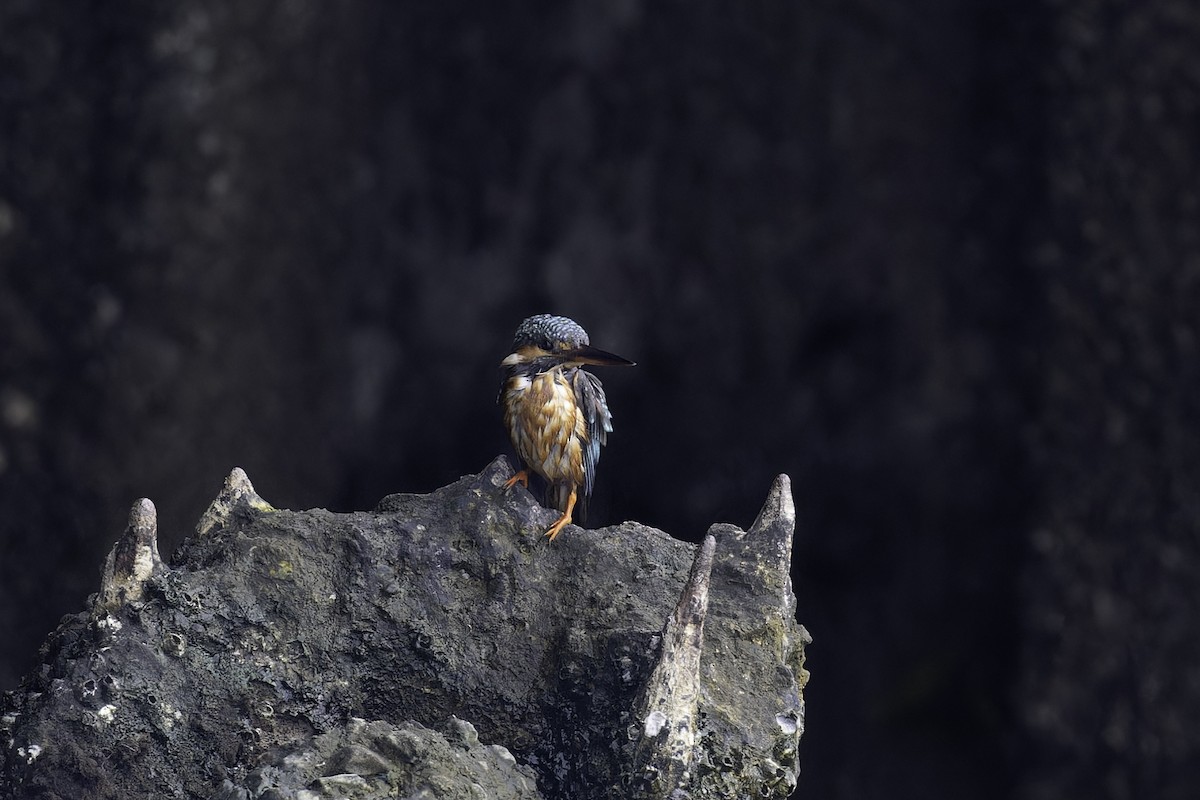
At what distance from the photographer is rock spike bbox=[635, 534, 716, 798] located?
7.07 feet

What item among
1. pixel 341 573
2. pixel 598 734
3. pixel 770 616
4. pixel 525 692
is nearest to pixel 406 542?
pixel 341 573

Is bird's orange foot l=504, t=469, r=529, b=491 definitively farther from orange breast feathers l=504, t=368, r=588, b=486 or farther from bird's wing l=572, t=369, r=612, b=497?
bird's wing l=572, t=369, r=612, b=497

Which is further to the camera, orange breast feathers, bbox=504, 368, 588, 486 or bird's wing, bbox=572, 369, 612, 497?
bird's wing, bbox=572, 369, 612, 497

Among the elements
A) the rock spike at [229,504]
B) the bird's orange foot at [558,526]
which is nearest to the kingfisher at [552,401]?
the bird's orange foot at [558,526]

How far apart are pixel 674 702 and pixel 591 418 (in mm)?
845

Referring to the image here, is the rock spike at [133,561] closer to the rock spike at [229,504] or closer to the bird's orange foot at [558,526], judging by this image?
the rock spike at [229,504]

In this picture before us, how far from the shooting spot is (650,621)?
2406 mm

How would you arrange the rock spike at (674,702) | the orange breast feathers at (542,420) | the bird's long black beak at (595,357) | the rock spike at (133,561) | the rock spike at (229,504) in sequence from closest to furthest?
the rock spike at (674,702)
the rock spike at (133,561)
the rock spike at (229,504)
the bird's long black beak at (595,357)
the orange breast feathers at (542,420)

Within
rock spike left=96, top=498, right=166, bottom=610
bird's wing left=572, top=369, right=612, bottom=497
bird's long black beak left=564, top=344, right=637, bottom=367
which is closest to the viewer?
rock spike left=96, top=498, right=166, bottom=610

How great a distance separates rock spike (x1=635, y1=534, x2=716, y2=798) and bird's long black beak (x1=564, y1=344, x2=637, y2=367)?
0.55 metres

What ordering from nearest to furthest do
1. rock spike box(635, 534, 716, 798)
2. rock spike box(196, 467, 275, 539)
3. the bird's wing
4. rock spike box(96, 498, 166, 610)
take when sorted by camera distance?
1. rock spike box(635, 534, 716, 798)
2. rock spike box(96, 498, 166, 610)
3. rock spike box(196, 467, 275, 539)
4. the bird's wing

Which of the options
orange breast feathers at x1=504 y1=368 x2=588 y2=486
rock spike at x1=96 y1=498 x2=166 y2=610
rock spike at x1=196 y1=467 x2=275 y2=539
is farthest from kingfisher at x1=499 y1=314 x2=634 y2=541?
rock spike at x1=96 y1=498 x2=166 y2=610

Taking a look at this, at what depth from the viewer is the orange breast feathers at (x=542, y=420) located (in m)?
2.76

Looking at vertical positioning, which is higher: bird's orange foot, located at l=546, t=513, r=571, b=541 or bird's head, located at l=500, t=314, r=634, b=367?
bird's head, located at l=500, t=314, r=634, b=367
